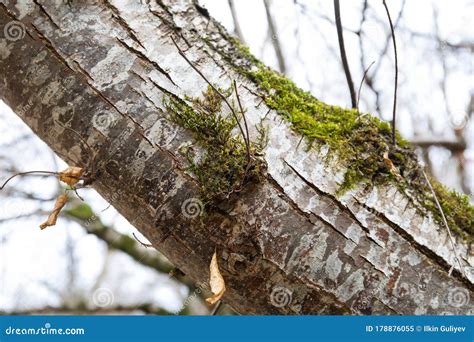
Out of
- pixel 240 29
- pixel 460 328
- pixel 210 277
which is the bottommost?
pixel 210 277

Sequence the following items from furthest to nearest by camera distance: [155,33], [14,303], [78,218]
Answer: [14,303] < [78,218] < [155,33]

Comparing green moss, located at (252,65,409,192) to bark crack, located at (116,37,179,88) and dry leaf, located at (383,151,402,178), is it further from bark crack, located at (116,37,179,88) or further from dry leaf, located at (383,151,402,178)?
bark crack, located at (116,37,179,88)

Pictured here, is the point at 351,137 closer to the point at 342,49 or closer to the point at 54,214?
the point at 342,49

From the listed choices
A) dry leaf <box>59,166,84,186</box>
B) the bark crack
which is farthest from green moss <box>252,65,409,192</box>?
dry leaf <box>59,166,84,186</box>

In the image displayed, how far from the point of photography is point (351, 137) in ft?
4.16

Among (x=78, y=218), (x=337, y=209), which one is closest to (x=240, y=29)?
(x=78, y=218)

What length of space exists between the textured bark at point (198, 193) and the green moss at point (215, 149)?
0.08ft

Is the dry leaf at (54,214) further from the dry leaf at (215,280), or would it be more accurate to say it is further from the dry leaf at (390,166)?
the dry leaf at (390,166)

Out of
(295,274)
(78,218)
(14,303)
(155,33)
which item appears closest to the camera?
(295,274)

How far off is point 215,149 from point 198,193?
11 centimetres

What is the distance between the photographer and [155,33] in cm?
117

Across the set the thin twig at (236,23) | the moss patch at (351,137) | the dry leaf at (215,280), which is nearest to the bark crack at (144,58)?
the moss patch at (351,137)

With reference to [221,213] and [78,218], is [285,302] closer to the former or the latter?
[221,213]

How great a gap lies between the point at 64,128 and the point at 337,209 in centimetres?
69
